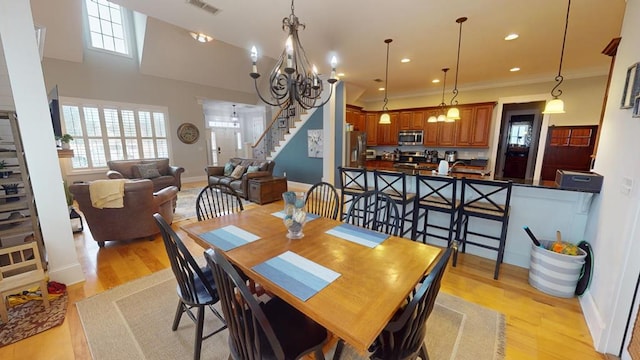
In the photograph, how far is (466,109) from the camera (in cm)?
568

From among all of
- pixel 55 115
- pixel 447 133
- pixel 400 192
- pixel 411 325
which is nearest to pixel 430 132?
pixel 447 133

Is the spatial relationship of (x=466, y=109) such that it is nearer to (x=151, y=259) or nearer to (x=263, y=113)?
(x=151, y=259)

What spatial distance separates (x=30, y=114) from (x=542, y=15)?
5.11 meters

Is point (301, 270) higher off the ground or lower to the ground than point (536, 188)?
lower

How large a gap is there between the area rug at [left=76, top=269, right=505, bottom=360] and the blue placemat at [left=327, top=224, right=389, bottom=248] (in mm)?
746

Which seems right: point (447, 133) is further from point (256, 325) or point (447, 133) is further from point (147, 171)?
point (147, 171)

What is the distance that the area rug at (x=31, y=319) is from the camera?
5.75 ft

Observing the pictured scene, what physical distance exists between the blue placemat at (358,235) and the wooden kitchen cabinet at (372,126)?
5724 mm

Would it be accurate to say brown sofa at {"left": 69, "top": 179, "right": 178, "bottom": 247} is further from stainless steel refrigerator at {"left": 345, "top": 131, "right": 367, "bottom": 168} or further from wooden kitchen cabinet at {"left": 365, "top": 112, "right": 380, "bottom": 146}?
wooden kitchen cabinet at {"left": 365, "top": 112, "right": 380, "bottom": 146}

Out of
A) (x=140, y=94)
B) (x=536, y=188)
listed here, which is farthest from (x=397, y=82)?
(x=140, y=94)

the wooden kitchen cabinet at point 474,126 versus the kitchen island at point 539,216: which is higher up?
the wooden kitchen cabinet at point 474,126

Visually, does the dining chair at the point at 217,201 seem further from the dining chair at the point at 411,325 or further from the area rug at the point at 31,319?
the dining chair at the point at 411,325

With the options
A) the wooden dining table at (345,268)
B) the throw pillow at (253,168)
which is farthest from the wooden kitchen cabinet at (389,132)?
the wooden dining table at (345,268)

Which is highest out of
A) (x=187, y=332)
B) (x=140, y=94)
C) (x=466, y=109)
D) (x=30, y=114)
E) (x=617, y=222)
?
(x=140, y=94)
